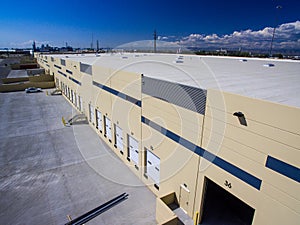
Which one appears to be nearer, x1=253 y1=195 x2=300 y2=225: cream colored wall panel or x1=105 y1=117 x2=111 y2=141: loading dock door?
x1=253 y1=195 x2=300 y2=225: cream colored wall panel

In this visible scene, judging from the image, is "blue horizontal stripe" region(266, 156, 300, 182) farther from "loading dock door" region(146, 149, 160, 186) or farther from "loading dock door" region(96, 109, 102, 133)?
"loading dock door" region(96, 109, 102, 133)

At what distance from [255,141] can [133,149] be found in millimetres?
9263

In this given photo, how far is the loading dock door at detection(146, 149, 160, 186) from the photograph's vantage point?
39.1ft

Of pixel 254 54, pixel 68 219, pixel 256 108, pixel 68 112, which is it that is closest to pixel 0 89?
pixel 68 112

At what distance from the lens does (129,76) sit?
1362 centimetres

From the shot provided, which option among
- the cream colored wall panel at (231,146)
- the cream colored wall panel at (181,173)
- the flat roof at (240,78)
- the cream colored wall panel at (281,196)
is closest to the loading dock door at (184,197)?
the cream colored wall panel at (181,173)

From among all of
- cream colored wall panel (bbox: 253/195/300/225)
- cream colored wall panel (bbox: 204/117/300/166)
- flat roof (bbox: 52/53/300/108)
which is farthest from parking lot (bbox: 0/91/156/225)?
flat roof (bbox: 52/53/300/108)

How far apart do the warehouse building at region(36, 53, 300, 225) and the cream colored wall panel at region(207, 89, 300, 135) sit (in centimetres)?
2

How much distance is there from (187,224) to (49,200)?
26.4ft

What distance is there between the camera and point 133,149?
1419 cm

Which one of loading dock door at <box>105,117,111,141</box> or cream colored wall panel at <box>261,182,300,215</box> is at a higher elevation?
cream colored wall panel at <box>261,182,300,215</box>

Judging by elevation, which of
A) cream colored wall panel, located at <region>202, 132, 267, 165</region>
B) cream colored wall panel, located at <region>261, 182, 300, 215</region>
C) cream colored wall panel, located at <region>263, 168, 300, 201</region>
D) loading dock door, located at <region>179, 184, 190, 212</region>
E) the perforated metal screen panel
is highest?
the perforated metal screen panel

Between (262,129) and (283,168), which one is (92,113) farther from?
(283,168)

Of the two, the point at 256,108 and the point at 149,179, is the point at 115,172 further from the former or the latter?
the point at 256,108
